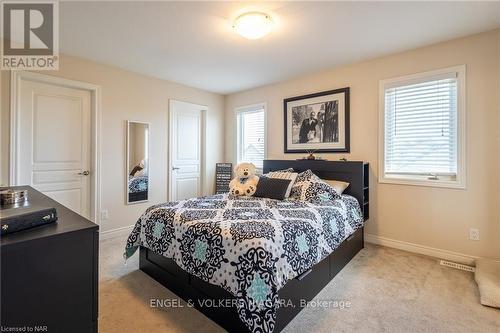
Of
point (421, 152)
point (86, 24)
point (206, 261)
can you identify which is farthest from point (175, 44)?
point (421, 152)

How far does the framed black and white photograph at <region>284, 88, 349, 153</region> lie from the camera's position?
348 centimetres

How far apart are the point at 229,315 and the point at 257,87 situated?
3.77m

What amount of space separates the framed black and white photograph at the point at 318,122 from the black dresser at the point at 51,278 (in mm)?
3292

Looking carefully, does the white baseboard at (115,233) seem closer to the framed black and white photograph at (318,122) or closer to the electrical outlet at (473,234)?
the framed black and white photograph at (318,122)

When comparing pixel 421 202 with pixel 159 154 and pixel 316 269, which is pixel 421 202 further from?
pixel 159 154

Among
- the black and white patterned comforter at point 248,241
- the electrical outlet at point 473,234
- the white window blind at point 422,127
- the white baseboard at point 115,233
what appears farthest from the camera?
the white baseboard at point 115,233

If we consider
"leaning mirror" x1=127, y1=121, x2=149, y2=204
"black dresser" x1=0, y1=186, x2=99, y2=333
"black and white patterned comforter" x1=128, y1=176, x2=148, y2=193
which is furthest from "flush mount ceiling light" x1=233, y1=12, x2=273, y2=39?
"black and white patterned comforter" x1=128, y1=176, x2=148, y2=193

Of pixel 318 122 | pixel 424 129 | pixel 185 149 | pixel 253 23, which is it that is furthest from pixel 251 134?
pixel 424 129

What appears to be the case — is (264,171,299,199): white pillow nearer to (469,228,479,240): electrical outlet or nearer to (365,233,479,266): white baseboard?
(365,233,479,266): white baseboard

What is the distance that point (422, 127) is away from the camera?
290 centimetres

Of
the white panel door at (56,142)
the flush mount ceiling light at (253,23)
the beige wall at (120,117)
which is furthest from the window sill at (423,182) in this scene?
the white panel door at (56,142)

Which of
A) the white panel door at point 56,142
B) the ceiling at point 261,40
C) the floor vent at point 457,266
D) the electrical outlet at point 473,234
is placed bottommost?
the floor vent at point 457,266

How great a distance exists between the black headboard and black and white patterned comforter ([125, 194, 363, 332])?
622 millimetres

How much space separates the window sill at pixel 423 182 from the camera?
2.66 meters
